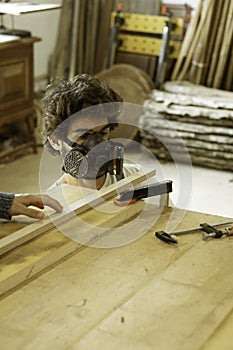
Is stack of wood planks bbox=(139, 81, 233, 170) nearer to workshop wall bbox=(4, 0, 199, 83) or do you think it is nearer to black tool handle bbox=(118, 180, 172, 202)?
workshop wall bbox=(4, 0, 199, 83)

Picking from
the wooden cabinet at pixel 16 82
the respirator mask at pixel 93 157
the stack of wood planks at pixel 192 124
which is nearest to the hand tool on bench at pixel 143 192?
the respirator mask at pixel 93 157

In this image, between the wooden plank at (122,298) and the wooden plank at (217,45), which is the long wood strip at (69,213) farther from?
the wooden plank at (217,45)

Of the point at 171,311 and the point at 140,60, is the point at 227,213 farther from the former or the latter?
the point at 171,311

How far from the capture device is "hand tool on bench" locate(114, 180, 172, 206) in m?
2.08

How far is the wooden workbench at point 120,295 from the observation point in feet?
4.42

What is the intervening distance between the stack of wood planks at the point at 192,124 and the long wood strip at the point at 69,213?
Answer: 242cm

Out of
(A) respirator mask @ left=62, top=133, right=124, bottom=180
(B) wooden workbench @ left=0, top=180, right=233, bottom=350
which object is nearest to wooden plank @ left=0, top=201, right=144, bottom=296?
(B) wooden workbench @ left=0, top=180, right=233, bottom=350

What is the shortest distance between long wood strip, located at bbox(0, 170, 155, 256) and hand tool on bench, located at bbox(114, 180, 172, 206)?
0.19 feet

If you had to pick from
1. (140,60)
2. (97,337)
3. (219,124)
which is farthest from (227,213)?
(97,337)

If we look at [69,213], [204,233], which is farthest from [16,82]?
[204,233]

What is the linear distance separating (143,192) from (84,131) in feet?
0.98

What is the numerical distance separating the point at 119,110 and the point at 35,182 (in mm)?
2066

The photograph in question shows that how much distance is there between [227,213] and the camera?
3.93 metres

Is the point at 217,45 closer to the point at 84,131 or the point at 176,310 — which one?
the point at 84,131
